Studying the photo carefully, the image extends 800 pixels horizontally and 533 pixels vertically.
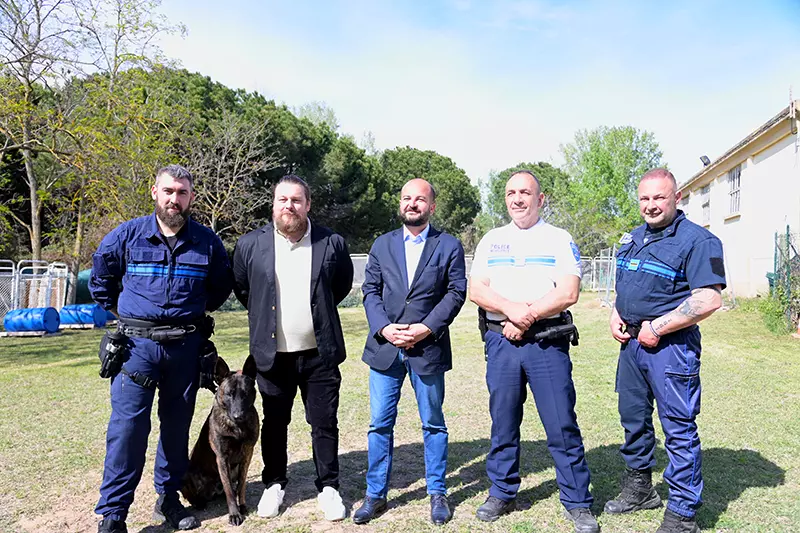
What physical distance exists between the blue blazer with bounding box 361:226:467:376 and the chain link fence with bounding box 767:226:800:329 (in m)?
10.8

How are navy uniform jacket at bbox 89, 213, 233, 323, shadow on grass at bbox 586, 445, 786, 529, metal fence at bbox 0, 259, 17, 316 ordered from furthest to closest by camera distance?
1. metal fence at bbox 0, 259, 17, 316
2. shadow on grass at bbox 586, 445, 786, 529
3. navy uniform jacket at bbox 89, 213, 233, 323

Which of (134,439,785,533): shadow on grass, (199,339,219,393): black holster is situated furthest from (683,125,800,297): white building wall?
(199,339,219,393): black holster

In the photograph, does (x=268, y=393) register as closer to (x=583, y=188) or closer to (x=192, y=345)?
(x=192, y=345)

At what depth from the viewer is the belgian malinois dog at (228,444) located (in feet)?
11.9

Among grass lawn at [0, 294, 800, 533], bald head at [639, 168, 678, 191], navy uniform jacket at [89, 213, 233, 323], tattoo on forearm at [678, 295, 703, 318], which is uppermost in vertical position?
bald head at [639, 168, 678, 191]

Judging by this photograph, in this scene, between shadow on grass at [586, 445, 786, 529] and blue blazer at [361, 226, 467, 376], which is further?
shadow on grass at [586, 445, 786, 529]

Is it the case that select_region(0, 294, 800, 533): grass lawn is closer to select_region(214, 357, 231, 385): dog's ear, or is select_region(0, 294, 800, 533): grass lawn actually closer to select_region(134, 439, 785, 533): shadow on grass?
select_region(134, 439, 785, 533): shadow on grass

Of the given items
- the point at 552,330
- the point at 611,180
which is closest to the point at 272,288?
the point at 552,330

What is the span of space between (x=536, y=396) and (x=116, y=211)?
55.2 feet

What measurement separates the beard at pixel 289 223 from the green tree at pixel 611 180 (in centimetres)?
3608

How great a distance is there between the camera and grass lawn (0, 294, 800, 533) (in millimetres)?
3738

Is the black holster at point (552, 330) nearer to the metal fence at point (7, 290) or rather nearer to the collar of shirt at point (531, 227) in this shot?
the collar of shirt at point (531, 227)

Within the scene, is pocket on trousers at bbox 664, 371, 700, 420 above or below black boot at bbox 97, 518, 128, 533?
above

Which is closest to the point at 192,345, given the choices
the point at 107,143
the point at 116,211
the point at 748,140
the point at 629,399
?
the point at 629,399
